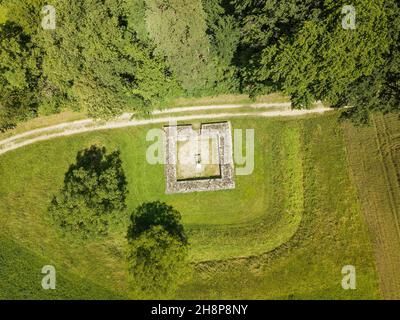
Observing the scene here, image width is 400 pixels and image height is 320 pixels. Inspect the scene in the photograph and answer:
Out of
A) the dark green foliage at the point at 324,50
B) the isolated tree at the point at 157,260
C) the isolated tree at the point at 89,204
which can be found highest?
the dark green foliage at the point at 324,50

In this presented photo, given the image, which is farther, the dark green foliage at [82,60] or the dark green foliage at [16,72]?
the dark green foliage at [16,72]

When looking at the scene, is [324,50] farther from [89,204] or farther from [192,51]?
[89,204]

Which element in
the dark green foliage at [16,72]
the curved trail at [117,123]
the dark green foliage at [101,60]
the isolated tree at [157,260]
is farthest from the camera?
the curved trail at [117,123]

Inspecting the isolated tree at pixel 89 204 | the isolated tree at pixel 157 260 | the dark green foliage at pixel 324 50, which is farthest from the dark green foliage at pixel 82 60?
the isolated tree at pixel 157 260

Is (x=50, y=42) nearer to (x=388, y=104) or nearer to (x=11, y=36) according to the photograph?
(x=11, y=36)

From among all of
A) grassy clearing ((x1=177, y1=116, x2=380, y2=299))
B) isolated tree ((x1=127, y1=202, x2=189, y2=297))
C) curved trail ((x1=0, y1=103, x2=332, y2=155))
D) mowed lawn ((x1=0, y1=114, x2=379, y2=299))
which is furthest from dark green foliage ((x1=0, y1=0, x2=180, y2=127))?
grassy clearing ((x1=177, y1=116, x2=380, y2=299))

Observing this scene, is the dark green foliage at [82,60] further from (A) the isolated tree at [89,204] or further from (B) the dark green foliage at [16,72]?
(A) the isolated tree at [89,204]

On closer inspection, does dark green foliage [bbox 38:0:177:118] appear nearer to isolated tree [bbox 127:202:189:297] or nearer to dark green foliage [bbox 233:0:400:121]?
dark green foliage [bbox 233:0:400:121]
